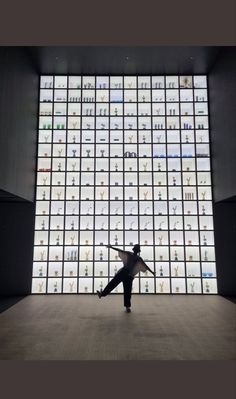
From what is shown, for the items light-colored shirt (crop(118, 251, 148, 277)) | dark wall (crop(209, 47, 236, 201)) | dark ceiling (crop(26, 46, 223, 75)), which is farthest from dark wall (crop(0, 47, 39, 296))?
dark wall (crop(209, 47, 236, 201))

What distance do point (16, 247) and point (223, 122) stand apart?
533 centimetres

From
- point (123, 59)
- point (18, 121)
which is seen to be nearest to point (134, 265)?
point (18, 121)

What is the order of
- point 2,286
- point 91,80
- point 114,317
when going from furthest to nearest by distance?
point 91,80
point 2,286
point 114,317

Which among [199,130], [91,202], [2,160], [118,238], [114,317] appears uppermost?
[199,130]

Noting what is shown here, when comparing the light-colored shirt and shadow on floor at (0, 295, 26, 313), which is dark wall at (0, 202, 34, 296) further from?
the light-colored shirt

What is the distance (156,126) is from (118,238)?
293 centimetres

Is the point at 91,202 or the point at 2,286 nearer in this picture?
the point at 2,286

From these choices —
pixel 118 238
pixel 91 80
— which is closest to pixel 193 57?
pixel 91 80

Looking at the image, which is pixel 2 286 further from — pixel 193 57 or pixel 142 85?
pixel 193 57

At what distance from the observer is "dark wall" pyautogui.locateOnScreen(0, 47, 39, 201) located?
15.5 feet

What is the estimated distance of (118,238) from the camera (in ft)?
21.5

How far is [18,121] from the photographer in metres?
5.52

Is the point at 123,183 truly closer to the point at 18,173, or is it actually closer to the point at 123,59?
the point at 18,173

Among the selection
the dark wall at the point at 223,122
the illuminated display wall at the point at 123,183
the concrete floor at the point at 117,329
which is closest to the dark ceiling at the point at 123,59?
the illuminated display wall at the point at 123,183
